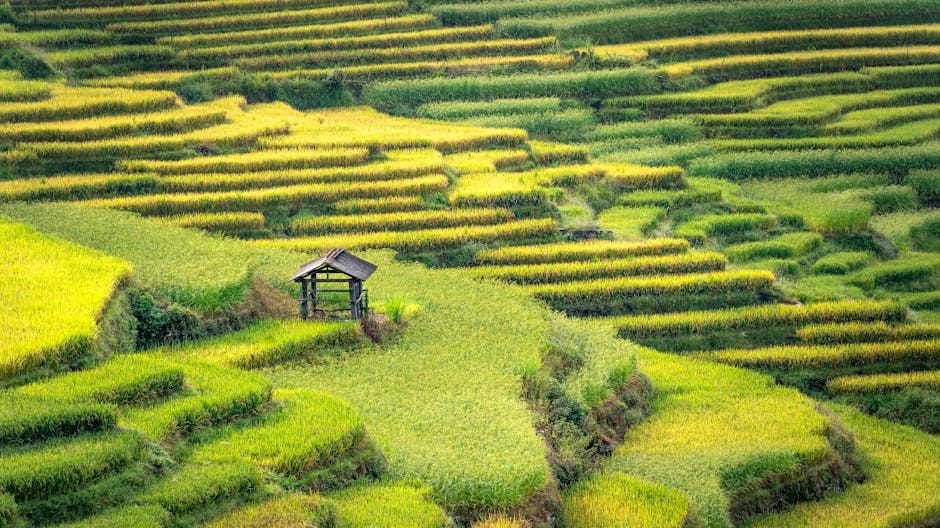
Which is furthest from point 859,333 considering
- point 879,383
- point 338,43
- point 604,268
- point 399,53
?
point 338,43

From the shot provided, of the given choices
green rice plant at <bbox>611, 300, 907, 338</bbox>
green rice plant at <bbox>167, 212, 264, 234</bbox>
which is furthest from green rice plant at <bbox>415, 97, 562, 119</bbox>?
green rice plant at <bbox>611, 300, 907, 338</bbox>

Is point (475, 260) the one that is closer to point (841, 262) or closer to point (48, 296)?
point (841, 262)

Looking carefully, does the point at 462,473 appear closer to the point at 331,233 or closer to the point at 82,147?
the point at 331,233

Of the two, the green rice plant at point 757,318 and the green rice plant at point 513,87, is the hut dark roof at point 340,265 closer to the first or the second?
the green rice plant at point 757,318

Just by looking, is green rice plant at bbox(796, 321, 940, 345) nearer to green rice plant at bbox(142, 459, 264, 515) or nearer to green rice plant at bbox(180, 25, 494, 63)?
green rice plant at bbox(142, 459, 264, 515)

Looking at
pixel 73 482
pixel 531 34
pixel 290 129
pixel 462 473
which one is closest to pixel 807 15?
pixel 531 34
